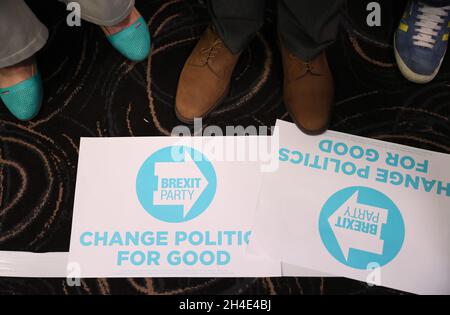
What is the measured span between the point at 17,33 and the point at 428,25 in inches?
37.5

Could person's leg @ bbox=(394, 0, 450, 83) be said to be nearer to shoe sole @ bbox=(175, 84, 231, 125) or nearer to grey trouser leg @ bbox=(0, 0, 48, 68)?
shoe sole @ bbox=(175, 84, 231, 125)

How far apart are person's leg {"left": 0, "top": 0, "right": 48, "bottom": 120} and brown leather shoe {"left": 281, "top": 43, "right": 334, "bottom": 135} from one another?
56 cm

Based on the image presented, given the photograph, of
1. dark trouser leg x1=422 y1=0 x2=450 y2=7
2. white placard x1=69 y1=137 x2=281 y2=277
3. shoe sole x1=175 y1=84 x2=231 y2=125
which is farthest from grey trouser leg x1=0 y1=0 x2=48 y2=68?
dark trouser leg x1=422 y1=0 x2=450 y2=7

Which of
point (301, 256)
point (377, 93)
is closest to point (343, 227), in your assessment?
point (301, 256)

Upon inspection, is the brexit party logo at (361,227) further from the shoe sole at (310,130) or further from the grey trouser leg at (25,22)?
the grey trouser leg at (25,22)

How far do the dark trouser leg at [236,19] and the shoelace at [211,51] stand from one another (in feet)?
0.38

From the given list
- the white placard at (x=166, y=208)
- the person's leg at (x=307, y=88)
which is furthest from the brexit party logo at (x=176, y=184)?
the person's leg at (x=307, y=88)

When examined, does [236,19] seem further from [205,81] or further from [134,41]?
[134,41]

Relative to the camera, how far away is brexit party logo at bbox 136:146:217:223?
2.89ft

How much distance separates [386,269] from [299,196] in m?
0.26

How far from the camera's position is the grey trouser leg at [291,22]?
0.66 metres

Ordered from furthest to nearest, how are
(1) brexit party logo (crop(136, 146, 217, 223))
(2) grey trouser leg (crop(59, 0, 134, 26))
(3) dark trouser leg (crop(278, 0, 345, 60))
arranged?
(1) brexit party logo (crop(136, 146, 217, 223)) < (2) grey trouser leg (crop(59, 0, 134, 26)) < (3) dark trouser leg (crop(278, 0, 345, 60))


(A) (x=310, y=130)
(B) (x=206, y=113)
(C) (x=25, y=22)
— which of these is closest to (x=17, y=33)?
(C) (x=25, y=22)

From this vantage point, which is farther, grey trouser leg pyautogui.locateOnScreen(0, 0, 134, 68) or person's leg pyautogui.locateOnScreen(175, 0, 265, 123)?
person's leg pyautogui.locateOnScreen(175, 0, 265, 123)
